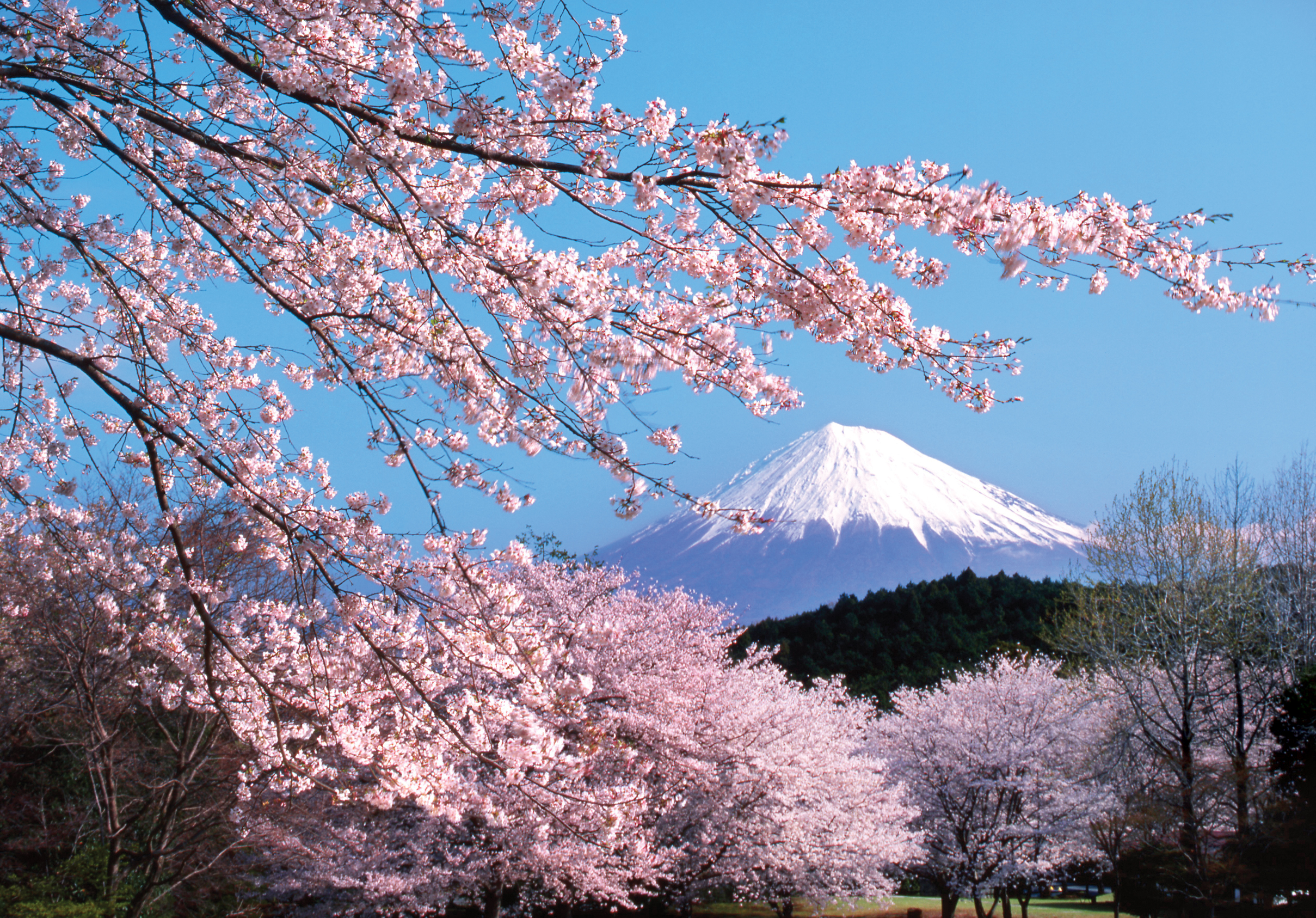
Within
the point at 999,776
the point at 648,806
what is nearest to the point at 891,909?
the point at 999,776

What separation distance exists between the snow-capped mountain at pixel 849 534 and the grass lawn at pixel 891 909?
5532cm

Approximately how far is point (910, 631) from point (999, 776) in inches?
596

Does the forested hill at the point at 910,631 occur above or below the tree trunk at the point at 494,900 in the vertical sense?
above

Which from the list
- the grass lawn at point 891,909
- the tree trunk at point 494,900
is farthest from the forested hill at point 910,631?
the tree trunk at point 494,900

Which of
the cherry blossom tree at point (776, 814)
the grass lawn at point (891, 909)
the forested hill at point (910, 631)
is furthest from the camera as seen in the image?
the forested hill at point (910, 631)

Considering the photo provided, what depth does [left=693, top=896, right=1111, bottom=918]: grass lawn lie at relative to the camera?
59.0 feet

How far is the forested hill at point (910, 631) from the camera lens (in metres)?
30.0

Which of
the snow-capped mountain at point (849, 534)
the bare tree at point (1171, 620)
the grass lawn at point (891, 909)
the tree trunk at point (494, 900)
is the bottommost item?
the grass lawn at point (891, 909)

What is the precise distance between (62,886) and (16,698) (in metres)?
2.81

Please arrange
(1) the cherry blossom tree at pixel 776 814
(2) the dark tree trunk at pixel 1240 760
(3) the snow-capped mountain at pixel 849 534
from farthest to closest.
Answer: (3) the snow-capped mountain at pixel 849 534 → (2) the dark tree trunk at pixel 1240 760 → (1) the cherry blossom tree at pixel 776 814

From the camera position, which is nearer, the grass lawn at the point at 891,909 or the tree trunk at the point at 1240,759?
the tree trunk at the point at 1240,759

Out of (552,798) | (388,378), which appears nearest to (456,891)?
(552,798)

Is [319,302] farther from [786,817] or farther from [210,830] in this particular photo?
[786,817]

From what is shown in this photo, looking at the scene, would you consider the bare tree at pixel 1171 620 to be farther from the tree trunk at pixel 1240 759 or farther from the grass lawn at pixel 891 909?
the grass lawn at pixel 891 909
